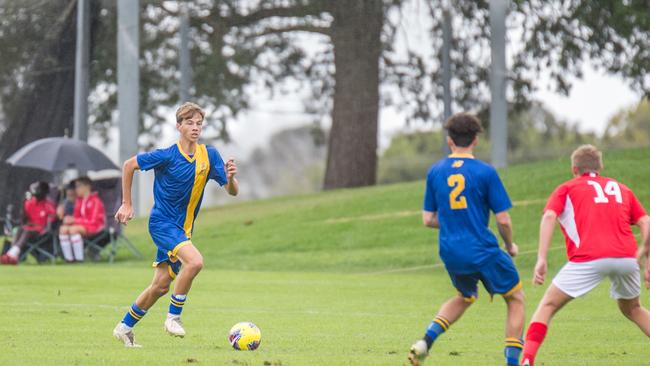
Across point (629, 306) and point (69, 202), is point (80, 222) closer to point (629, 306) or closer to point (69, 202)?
point (69, 202)

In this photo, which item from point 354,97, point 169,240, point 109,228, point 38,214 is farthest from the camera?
point 354,97

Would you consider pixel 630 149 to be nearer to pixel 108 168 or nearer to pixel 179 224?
pixel 108 168

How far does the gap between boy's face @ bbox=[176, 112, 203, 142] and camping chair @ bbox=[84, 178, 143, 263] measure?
1559 cm

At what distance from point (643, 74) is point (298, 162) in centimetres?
5920

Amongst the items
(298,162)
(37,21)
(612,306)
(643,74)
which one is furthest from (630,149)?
(298,162)

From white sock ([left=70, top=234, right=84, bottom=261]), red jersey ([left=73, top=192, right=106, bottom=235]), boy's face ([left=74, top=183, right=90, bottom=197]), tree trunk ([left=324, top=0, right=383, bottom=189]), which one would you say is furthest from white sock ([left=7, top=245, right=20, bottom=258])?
tree trunk ([left=324, top=0, right=383, bottom=189])

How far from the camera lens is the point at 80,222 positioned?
25875 millimetres

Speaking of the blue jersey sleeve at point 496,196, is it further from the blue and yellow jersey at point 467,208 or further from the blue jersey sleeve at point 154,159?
the blue jersey sleeve at point 154,159

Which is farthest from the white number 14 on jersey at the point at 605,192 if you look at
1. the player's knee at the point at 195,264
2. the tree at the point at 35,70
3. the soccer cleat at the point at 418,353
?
the tree at the point at 35,70

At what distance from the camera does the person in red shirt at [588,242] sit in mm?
9227

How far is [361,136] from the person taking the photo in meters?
37.6

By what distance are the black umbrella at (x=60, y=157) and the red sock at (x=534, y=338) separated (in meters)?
17.4

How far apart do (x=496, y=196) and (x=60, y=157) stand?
18.0 metres

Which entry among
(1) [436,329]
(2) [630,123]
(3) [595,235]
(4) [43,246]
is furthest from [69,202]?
(2) [630,123]
